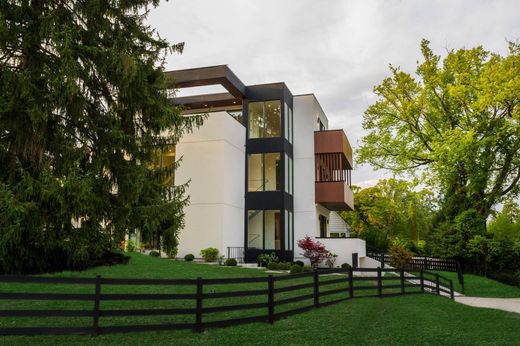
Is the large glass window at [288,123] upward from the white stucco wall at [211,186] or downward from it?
upward

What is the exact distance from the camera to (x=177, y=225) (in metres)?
13.5

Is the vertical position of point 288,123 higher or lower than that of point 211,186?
higher

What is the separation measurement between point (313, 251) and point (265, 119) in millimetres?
8287

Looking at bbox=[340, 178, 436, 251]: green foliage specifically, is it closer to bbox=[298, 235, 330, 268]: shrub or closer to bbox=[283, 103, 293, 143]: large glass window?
bbox=[283, 103, 293, 143]: large glass window

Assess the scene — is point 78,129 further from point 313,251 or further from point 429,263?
point 429,263

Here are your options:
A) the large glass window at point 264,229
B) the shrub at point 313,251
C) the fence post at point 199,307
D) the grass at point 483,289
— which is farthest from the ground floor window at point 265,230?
the fence post at point 199,307

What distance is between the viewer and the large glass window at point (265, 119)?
2591 cm

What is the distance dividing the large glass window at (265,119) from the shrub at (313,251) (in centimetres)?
666

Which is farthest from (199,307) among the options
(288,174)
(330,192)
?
(330,192)

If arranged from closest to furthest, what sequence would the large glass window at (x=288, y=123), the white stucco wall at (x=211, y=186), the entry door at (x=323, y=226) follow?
the white stucco wall at (x=211, y=186) < the large glass window at (x=288, y=123) < the entry door at (x=323, y=226)

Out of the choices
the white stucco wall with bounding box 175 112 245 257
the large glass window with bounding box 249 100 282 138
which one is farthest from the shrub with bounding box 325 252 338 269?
the large glass window with bounding box 249 100 282 138

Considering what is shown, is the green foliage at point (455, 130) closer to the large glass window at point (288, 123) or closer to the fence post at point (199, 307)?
the large glass window at point (288, 123)

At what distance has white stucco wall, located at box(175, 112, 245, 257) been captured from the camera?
72.5 feet

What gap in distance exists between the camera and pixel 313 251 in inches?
918
